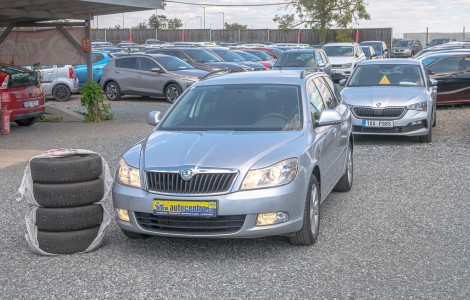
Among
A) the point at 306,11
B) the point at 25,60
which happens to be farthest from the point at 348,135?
the point at 306,11

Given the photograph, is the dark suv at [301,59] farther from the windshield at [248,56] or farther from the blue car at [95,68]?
the blue car at [95,68]

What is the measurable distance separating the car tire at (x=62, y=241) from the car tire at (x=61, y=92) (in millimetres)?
18289

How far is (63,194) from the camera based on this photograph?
6.68 m

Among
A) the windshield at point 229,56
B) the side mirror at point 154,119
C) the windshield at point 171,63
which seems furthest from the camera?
the windshield at point 229,56

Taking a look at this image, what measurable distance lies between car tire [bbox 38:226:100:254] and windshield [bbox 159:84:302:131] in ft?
5.24

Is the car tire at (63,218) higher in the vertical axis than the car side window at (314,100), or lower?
lower

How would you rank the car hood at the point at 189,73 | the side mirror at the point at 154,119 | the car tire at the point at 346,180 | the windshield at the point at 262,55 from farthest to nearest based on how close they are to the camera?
1. the windshield at the point at 262,55
2. the car hood at the point at 189,73
3. the car tire at the point at 346,180
4. the side mirror at the point at 154,119

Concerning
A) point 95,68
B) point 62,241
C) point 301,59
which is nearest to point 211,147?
point 62,241

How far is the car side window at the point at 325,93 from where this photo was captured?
8.82m

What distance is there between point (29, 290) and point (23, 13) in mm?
12692

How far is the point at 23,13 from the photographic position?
17.4 m

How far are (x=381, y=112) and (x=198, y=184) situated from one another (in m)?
7.87

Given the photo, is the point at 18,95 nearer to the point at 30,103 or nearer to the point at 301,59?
the point at 30,103

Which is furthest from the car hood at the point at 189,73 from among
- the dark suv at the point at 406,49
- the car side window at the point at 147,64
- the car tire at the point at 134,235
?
the dark suv at the point at 406,49
